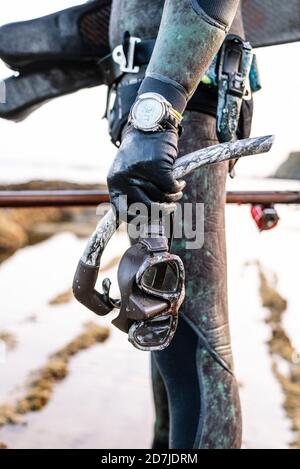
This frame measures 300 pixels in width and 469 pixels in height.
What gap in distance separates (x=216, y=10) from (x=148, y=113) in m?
0.24

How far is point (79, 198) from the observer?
208 cm

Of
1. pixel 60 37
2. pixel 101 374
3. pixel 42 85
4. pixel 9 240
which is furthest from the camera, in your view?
pixel 9 240

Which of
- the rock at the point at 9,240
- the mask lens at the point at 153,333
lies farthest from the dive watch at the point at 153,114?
the rock at the point at 9,240

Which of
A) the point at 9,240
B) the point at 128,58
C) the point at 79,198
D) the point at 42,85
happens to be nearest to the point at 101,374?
the point at 79,198

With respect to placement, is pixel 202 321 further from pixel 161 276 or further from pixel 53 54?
pixel 53 54

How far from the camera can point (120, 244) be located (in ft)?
38.4

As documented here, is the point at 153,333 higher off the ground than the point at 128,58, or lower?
lower

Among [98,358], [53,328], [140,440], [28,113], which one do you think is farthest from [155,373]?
[53,328]

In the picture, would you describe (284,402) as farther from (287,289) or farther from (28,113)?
(287,289)

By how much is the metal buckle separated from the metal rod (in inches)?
31.0

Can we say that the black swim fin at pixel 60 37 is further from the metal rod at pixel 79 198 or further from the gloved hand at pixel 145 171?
the gloved hand at pixel 145 171

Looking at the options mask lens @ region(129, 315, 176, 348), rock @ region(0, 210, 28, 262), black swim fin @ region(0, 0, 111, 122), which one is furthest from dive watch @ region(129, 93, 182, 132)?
rock @ region(0, 210, 28, 262)

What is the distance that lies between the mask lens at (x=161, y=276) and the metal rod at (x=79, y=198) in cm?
103

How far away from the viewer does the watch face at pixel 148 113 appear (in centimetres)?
95
